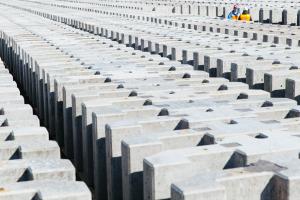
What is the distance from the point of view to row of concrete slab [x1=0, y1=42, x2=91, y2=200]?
673 cm

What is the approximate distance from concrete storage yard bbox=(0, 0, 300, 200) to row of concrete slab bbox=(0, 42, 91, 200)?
0.01 m

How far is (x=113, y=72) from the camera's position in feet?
51.8

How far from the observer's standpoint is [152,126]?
387 inches

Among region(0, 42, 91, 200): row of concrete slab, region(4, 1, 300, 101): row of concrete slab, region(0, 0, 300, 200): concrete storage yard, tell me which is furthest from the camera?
region(4, 1, 300, 101): row of concrete slab

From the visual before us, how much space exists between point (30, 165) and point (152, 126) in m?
2.64

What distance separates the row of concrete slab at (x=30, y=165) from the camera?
6.73 m

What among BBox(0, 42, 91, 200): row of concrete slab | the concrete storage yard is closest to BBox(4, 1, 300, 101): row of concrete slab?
the concrete storage yard

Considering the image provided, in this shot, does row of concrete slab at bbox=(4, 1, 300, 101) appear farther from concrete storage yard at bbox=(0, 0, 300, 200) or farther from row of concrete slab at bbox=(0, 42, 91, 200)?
row of concrete slab at bbox=(0, 42, 91, 200)

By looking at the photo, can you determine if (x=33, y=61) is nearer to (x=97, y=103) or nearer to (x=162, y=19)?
(x=97, y=103)

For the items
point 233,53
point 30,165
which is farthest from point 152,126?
point 233,53

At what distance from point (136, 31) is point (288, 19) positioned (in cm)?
1557

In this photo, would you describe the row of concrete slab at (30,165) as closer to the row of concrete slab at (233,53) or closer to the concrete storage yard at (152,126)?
the concrete storage yard at (152,126)

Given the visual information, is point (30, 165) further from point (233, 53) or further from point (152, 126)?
point (233, 53)

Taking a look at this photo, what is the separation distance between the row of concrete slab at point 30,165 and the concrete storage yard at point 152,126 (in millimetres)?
14
